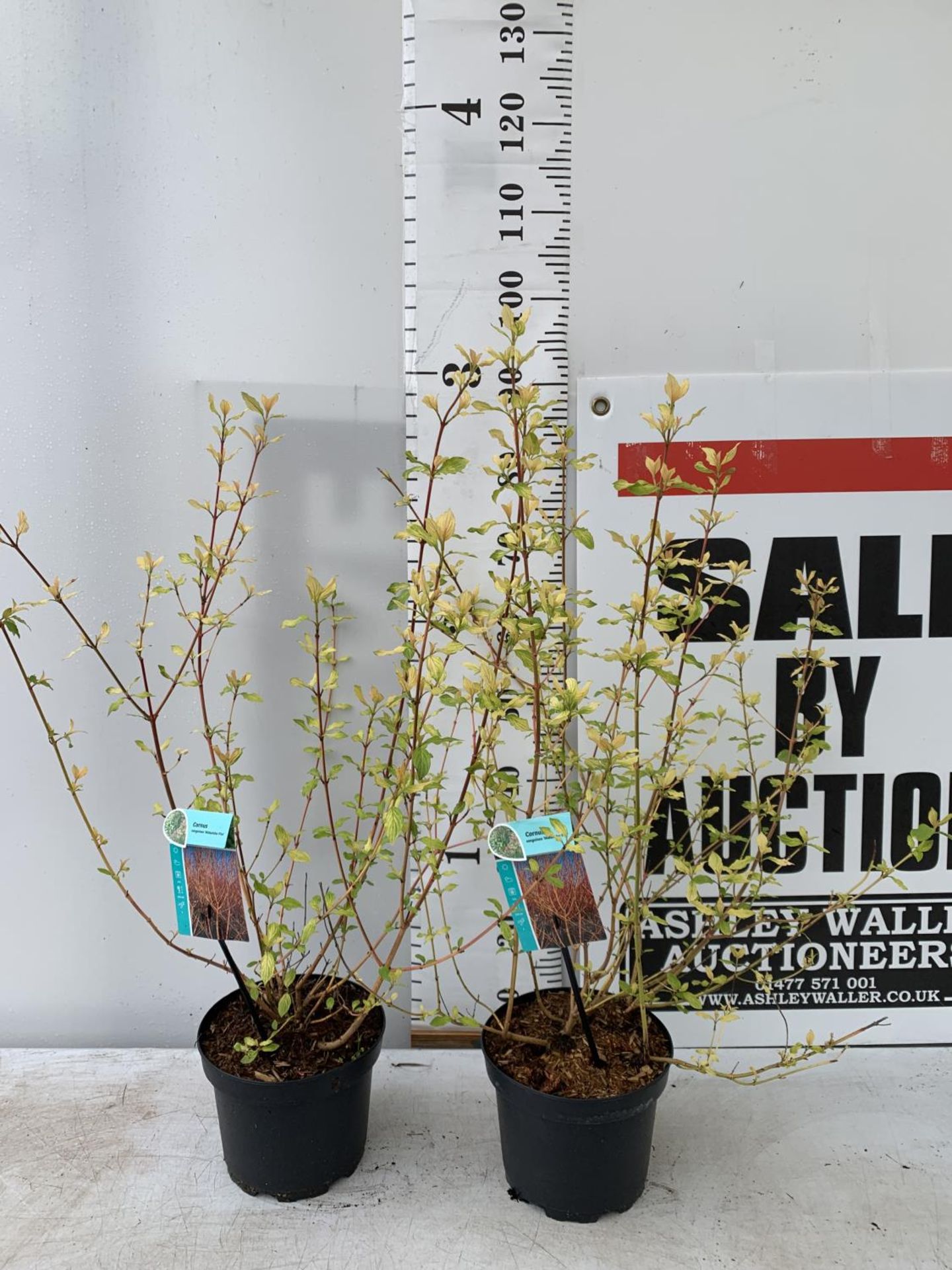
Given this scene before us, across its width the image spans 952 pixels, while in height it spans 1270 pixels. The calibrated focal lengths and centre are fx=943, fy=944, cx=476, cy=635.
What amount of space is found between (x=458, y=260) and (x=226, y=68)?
1.27 ft

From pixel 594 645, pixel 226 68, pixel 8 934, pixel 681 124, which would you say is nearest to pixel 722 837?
pixel 594 645

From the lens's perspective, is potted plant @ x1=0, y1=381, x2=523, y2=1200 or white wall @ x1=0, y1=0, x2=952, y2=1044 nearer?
potted plant @ x1=0, y1=381, x2=523, y2=1200

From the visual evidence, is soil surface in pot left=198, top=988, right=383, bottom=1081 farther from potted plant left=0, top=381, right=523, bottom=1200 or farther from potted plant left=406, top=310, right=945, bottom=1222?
potted plant left=406, top=310, right=945, bottom=1222

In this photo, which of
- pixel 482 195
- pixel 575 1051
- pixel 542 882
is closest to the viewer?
pixel 542 882

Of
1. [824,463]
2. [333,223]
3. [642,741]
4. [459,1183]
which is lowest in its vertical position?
[459,1183]

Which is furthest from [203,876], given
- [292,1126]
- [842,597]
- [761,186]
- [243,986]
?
[761,186]

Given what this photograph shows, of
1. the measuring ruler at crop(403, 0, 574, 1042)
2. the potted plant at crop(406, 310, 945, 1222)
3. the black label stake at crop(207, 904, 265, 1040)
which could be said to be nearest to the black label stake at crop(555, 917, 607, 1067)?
the potted plant at crop(406, 310, 945, 1222)

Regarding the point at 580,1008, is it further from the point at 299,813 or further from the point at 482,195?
the point at 482,195

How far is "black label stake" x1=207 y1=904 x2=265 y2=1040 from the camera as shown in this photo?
3.32 feet

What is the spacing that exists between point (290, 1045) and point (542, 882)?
0.39 meters

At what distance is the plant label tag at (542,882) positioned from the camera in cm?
97

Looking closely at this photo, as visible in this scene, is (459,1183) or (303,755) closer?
(459,1183)

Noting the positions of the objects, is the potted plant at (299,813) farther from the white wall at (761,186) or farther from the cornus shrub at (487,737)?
the white wall at (761,186)

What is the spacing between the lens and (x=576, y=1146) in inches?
40.6
